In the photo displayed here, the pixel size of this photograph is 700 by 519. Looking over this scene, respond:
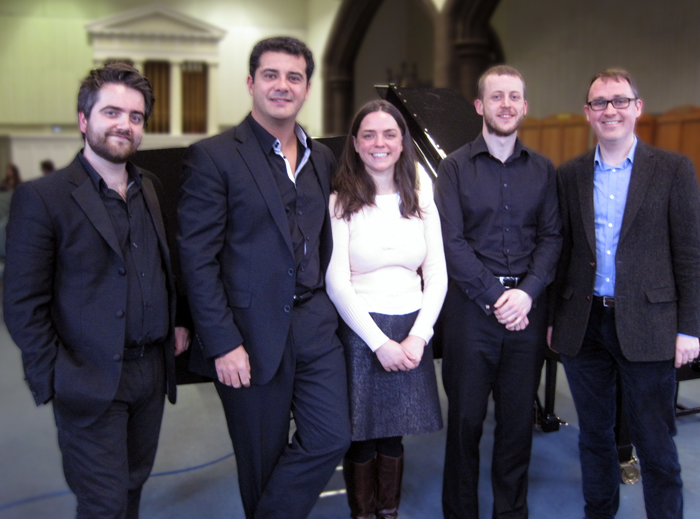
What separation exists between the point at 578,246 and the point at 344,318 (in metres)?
0.87

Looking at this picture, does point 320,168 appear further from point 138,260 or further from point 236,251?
point 138,260

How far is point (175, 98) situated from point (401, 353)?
12856 mm

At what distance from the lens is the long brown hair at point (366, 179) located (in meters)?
2.16

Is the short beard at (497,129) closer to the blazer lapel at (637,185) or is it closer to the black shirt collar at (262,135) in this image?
the blazer lapel at (637,185)

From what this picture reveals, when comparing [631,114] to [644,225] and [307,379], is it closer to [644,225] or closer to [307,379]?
[644,225]

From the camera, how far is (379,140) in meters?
2.17

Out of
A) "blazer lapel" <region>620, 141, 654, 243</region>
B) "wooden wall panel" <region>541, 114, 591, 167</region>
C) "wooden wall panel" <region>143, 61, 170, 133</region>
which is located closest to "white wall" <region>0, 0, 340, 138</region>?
"wooden wall panel" <region>143, 61, 170, 133</region>

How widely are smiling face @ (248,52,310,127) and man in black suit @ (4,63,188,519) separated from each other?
337 millimetres

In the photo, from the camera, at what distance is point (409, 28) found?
52.3 ft

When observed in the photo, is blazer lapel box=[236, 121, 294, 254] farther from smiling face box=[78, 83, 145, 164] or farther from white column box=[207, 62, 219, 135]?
white column box=[207, 62, 219, 135]

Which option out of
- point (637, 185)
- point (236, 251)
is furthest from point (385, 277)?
point (637, 185)

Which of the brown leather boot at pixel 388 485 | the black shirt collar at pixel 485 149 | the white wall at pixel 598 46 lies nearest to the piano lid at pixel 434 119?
the black shirt collar at pixel 485 149

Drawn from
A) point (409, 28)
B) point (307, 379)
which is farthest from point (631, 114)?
point (409, 28)

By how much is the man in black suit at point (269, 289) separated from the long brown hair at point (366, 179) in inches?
2.9
